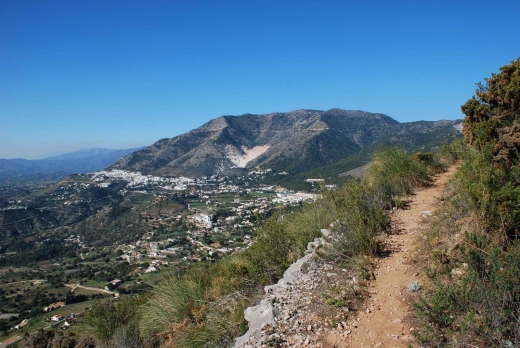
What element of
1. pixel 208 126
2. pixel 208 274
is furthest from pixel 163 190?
pixel 208 274

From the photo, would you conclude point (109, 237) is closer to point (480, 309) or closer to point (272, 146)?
point (480, 309)

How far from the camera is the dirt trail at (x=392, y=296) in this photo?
3.66 m

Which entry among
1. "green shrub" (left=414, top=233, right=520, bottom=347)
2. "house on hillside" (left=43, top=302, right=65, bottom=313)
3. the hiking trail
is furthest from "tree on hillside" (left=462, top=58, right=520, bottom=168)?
"house on hillside" (left=43, top=302, right=65, bottom=313)

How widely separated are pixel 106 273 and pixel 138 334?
44507mm

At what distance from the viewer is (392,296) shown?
174 inches

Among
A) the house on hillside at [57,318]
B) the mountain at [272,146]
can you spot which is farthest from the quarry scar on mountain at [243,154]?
the house on hillside at [57,318]

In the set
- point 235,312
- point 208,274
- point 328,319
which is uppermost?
point 328,319

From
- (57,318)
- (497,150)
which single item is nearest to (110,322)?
(497,150)

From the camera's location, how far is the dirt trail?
366cm

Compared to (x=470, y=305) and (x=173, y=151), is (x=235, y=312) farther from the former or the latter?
(x=173, y=151)

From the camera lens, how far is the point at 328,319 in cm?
423

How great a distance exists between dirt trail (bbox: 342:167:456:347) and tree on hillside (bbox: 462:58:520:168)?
78.9 inches

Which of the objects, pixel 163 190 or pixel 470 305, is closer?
pixel 470 305

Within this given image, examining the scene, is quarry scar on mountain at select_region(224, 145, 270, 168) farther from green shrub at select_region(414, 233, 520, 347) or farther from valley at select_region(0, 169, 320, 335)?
green shrub at select_region(414, 233, 520, 347)
